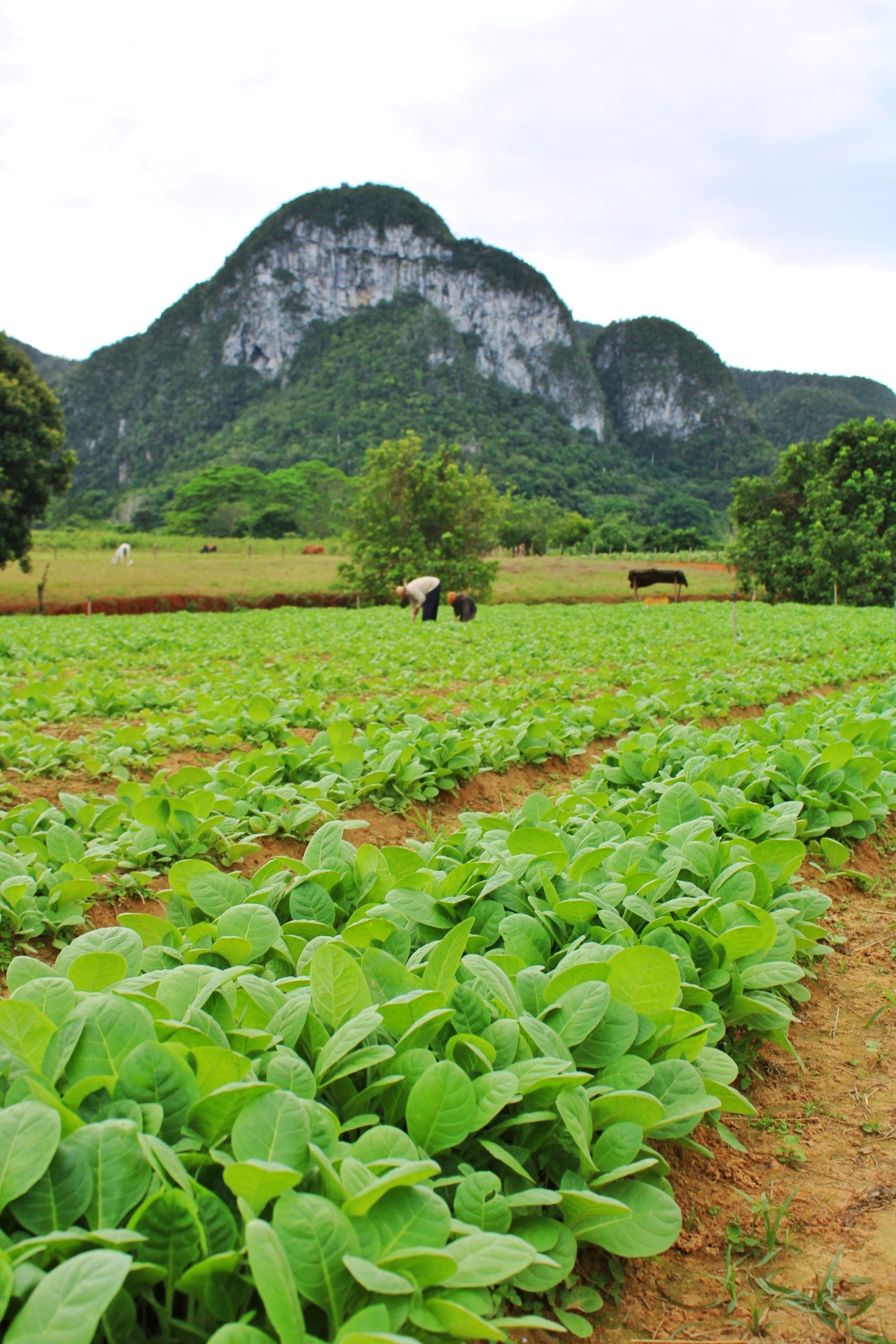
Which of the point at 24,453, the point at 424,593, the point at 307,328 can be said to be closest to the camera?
the point at 424,593

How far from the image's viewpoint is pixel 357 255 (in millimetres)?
158250

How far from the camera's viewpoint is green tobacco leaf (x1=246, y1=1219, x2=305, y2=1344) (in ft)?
3.52

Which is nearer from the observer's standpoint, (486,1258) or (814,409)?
(486,1258)

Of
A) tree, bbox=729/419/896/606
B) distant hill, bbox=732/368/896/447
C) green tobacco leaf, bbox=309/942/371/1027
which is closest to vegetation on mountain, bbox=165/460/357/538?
tree, bbox=729/419/896/606

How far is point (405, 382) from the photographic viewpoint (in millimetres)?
126875

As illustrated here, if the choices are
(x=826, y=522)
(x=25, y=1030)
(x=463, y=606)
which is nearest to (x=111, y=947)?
(x=25, y=1030)

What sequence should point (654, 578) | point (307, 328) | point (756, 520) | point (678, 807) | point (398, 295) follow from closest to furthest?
point (678, 807) < point (654, 578) < point (756, 520) < point (307, 328) < point (398, 295)

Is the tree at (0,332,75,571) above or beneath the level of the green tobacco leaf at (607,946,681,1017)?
above

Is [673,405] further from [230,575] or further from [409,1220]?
[409,1220]

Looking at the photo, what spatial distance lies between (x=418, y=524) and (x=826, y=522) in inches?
745

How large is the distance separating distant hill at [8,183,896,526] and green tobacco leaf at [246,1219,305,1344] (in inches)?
4486

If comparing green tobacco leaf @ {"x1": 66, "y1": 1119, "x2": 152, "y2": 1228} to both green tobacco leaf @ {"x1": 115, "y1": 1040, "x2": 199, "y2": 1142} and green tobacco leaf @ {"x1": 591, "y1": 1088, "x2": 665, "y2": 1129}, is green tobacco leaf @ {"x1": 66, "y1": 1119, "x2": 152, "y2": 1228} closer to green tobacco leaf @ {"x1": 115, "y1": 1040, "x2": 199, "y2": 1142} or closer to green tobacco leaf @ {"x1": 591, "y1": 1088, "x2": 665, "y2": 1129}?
green tobacco leaf @ {"x1": 115, "y1": 1040, "x2": 199, "y2": 1142}

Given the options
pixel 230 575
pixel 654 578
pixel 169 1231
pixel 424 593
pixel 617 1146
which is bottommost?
pixel 617 1146

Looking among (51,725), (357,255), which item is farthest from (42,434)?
(357,255)
